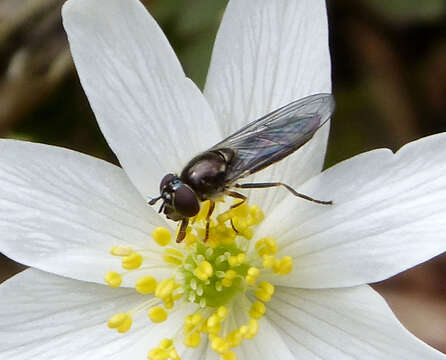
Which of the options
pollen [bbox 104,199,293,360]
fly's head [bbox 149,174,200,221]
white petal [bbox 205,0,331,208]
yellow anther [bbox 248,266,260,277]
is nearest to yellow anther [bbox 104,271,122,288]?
pollen [bbox 104,199,293,360]

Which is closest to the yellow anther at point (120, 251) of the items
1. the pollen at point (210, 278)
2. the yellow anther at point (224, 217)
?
the pollen at point (210, 278)

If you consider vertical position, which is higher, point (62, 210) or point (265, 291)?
point (62, 210)

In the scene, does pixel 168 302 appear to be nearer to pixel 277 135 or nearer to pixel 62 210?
pixel 62 210

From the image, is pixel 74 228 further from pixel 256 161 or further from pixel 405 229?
pixel 405 229

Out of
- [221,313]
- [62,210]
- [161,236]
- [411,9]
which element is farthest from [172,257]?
[411,9]

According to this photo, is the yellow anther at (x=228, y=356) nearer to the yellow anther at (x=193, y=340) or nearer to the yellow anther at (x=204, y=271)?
the yellow anther at (x=193, y=340)

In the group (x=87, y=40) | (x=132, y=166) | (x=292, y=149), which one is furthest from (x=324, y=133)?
(x=87, y=40)
